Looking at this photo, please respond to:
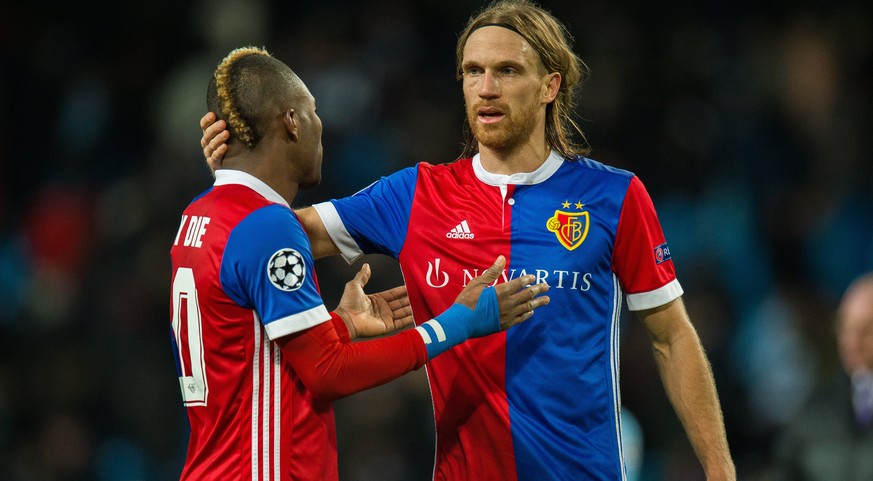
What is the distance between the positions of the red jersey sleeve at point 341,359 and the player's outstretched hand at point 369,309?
1.75 ft

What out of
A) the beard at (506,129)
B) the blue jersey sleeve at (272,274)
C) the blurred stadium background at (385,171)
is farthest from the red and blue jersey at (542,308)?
the blurred stadium background at (385,171)

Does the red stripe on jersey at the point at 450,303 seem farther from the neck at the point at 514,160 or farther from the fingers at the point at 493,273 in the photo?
the fingers at the point at 493,273

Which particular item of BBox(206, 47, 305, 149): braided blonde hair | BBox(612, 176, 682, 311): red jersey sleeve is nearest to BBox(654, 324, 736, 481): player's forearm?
BBox(612, 176, 682, 311): red jersey sleeve

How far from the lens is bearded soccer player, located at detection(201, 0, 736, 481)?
3807 millimetres

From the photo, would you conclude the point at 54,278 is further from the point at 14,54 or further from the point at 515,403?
the point at 515,403

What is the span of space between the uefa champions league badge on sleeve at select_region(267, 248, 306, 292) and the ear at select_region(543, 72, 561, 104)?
129cm

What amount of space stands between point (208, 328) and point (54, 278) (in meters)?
5.02

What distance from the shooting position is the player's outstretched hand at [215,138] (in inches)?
138

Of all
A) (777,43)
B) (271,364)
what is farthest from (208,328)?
(777,43)

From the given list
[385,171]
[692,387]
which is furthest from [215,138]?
[385,171]

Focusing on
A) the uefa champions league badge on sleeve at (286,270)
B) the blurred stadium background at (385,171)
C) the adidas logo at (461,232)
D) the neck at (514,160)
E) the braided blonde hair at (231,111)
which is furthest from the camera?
the blurred stadium background at (385,171)

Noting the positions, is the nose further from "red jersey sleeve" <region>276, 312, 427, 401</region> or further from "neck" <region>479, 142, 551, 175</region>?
"red jersey sleeve" <region>276, 312, 427, 401</region>

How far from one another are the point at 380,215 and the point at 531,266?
62cm

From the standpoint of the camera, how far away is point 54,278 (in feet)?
26.1
